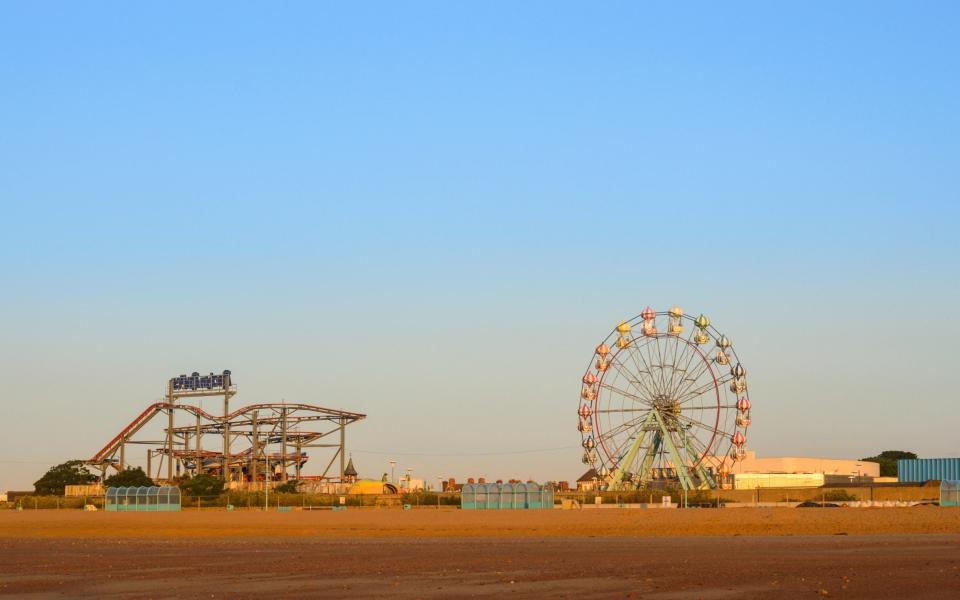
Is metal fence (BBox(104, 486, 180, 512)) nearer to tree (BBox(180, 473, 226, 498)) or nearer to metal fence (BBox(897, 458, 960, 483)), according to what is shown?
tree (BBox(180, 473, 226, 498))

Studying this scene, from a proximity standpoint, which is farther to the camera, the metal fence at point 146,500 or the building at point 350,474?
the building at point 350,474

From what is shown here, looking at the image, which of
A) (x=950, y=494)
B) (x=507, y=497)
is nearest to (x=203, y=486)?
(x=507, y=497)

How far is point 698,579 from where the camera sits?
27172 millimetres

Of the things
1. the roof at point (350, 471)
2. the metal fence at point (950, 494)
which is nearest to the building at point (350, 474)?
the roof at point (350, 471)

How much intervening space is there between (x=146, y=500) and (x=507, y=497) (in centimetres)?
2767

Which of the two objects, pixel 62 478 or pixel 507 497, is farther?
pixel 62 478

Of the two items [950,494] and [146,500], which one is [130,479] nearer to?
[146,500]

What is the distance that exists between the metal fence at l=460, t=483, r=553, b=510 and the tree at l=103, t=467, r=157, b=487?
163 feet

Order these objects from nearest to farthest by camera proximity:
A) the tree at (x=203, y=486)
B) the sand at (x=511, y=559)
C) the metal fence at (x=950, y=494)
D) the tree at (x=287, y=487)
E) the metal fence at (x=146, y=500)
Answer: the sand at (x=511, y=559) → the metal fence at (x=950, y=494) → the metal fence at (x=146, y=500) → the tree at (x=203, y=486) → the tree at (x=287, y=487)

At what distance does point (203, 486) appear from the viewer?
392 feet

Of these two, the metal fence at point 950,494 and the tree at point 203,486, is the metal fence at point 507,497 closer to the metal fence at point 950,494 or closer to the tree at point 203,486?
the metal fence at point 950,494

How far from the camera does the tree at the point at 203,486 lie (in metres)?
118

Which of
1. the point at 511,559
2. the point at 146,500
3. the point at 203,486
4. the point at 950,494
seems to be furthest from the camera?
the point at 203,486

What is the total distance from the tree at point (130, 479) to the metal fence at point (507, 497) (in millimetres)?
49787
